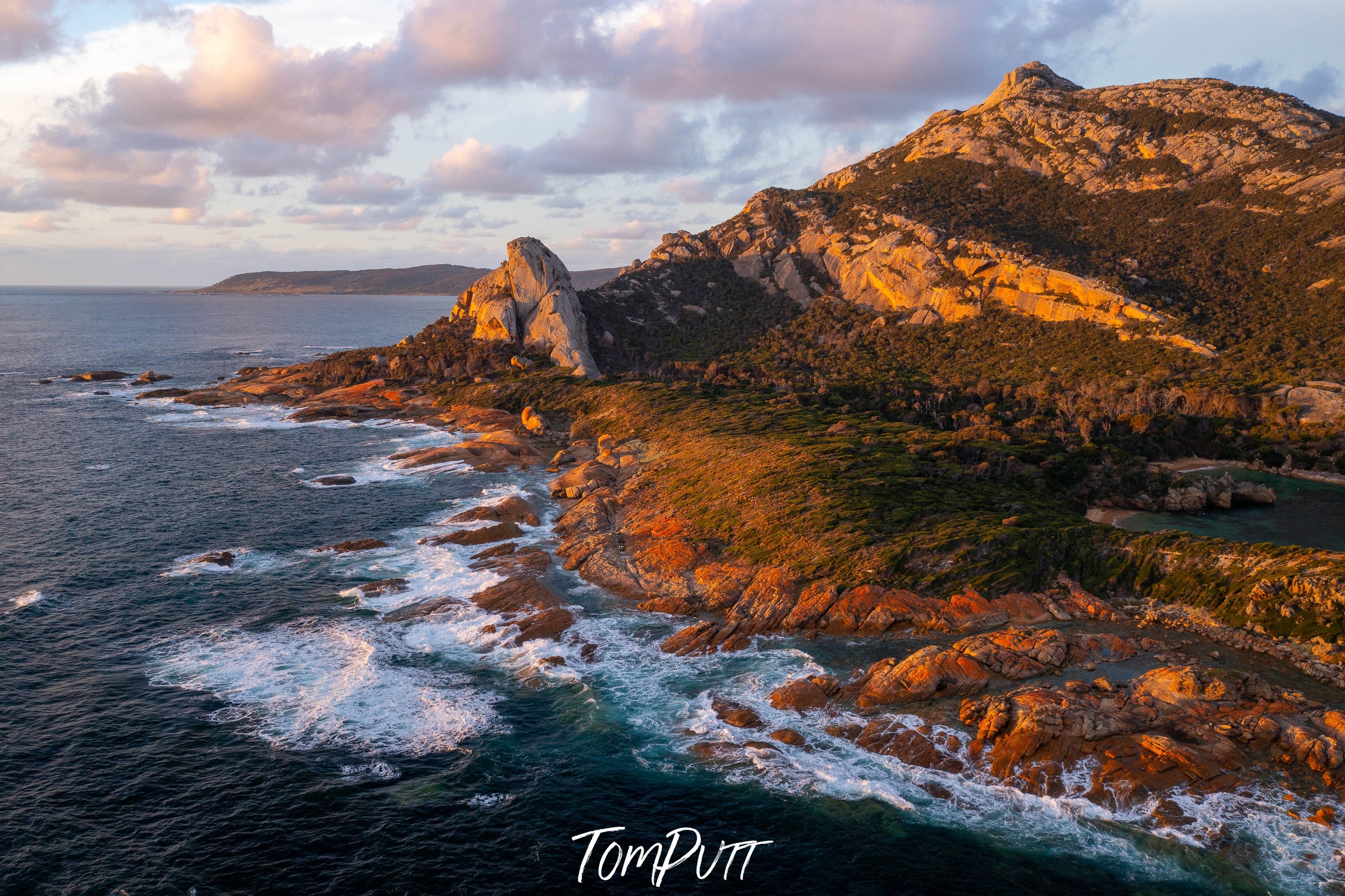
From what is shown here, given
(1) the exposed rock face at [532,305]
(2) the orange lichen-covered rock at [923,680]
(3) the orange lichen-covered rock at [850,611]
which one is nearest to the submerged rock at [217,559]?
(3) the orange lichen-covered rock at [850,611]

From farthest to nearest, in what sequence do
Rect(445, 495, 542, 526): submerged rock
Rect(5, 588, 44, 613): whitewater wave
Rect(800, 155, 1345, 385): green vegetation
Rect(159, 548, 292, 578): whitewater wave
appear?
Rect(800, 155, 1345, 385): green vegetation, Rect(445, 495, 542, 526): submerged rock, Rect(159, 548, 292, 578): whitewater wave, Rect(5, 588, 44, 613): whitewater wave

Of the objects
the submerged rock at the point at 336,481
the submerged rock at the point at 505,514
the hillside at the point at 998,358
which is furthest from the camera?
the submerged rock at the point at 336,481

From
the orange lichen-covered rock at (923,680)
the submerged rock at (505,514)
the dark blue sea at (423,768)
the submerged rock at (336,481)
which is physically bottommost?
the dark blue sea at (423,768)

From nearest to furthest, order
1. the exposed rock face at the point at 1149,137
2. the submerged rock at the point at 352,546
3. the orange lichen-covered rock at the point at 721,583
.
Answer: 1. the orange lichen-covered rock at the point at 721,583
2. the submerged rock at the point at 352,546
3. the exposed rock face at the point at 1149,137

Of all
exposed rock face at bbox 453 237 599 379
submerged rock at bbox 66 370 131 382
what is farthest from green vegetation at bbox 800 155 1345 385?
submerged rock at bbox 66 370 131 382

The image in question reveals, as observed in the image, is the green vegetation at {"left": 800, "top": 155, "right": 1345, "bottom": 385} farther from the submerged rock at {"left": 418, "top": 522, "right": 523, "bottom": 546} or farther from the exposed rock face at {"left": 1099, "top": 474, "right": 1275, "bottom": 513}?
the submerged rock at {"left": 418, "top": 522, "right": 523, "bottom": 546}

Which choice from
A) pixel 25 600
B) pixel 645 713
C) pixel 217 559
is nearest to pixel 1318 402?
pixel 645 713

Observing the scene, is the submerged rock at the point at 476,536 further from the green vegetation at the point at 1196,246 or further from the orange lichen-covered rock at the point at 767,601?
the green vegetation at the point at 1196,246
